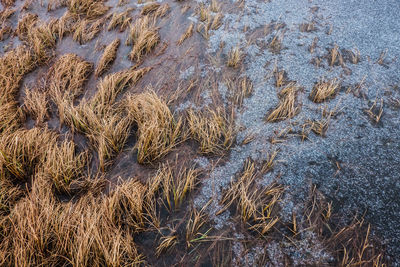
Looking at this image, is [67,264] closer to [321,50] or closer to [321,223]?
[321,223]

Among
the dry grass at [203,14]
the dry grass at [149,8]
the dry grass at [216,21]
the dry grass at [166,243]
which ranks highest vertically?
the dry grass at [149,8]

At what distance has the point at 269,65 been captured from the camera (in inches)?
137

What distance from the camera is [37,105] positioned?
2.95m

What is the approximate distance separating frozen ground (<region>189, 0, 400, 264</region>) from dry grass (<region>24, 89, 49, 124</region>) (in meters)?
2.20

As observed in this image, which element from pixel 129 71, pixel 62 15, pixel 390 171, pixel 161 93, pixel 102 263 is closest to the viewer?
pixel 102 263

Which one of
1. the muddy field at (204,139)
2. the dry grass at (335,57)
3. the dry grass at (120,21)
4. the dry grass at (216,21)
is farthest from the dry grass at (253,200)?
the dry grass at (120,21)

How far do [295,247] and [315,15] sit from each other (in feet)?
13.5

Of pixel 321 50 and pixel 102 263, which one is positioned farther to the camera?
pixel 321 50

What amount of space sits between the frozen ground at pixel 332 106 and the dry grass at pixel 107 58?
156 centimetres

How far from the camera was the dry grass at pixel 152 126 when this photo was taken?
8.14ft

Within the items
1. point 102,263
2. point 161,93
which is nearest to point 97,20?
point 161,93

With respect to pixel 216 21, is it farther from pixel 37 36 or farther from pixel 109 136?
pixel 37 36

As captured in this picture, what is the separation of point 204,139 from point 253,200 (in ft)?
2.68

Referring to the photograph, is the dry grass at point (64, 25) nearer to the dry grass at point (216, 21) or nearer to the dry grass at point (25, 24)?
the dry grass at point (25, 24)
